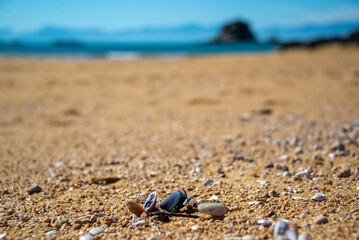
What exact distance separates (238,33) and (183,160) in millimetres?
71906

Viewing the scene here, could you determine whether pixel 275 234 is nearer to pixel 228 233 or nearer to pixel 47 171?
pixel 228 233

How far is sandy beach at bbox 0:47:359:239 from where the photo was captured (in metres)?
2.08

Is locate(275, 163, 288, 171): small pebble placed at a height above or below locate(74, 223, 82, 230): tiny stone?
above

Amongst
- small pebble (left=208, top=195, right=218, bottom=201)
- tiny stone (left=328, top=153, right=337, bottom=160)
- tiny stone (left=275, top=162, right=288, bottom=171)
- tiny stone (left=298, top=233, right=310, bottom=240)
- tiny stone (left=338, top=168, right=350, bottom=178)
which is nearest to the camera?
tiny stone (left=298, top=233, right=310, bottom=240)

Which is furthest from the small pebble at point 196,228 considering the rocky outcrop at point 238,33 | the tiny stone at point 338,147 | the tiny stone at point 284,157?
the rocky outcrop at point 238,33

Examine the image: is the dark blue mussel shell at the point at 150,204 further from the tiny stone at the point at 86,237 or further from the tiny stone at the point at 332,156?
the tiny stone at the point at 332,156

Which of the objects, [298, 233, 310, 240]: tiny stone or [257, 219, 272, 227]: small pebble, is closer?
[298, 233, 310, 240]: tiny stone

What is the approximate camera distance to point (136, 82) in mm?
10688

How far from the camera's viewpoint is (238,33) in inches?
2771

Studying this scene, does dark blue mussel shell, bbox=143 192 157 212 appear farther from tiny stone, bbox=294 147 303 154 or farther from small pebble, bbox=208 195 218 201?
tiny stone, bbox=294 147 303 154

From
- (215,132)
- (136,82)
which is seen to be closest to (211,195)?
(215,132)

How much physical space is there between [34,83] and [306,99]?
9233 millimetres

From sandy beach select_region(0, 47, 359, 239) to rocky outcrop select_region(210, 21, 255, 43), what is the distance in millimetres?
66420

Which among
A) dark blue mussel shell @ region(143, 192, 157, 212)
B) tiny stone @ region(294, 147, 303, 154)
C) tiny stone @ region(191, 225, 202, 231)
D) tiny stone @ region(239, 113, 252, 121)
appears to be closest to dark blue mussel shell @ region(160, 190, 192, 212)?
dark blue mussel shell @ region(143, 192, 157, 212)
